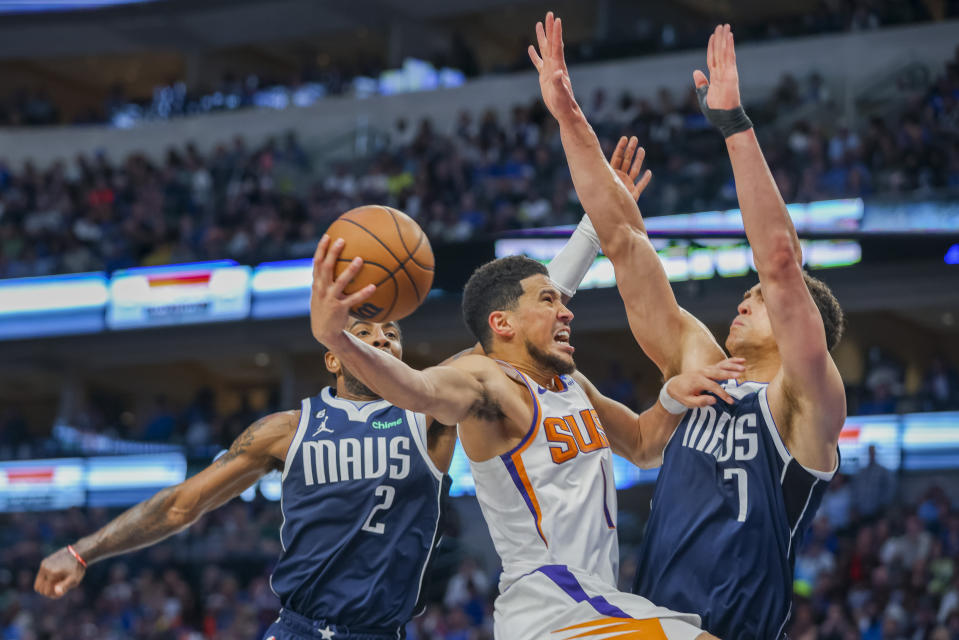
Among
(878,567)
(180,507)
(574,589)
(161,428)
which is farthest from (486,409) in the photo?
(161,428)

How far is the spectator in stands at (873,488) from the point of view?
14.4 meters

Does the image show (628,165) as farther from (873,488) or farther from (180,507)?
(873,488)

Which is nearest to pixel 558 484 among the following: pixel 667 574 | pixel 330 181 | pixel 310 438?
pixel 667 574

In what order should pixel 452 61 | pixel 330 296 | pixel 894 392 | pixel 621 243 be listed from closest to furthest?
pixel 330 296 → pixel 621 243 → pixel 894 392 → pixel 452 61

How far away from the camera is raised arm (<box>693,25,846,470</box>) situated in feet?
13.9

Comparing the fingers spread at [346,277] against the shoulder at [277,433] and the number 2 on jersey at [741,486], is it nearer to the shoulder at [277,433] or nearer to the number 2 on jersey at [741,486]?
the number 2 on jersey at [741,486]

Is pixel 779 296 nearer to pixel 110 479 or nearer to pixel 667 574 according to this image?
pixel 667 574

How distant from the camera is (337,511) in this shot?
564 cm

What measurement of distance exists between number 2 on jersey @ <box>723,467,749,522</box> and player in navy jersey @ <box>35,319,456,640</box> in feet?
5.65

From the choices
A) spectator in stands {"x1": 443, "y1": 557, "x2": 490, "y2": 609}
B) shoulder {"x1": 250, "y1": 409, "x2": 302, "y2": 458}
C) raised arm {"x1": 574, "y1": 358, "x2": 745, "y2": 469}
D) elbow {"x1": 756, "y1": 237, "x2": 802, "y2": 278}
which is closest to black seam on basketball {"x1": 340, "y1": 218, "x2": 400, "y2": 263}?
raised arm {"x1": 574, "y1": 358, "x2": 745, "y2": 469}

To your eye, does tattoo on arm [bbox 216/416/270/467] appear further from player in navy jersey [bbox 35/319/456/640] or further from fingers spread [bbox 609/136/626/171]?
fingers spread [bbox 609/136/626/171]

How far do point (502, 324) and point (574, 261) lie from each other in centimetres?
86

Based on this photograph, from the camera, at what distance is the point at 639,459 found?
521cm

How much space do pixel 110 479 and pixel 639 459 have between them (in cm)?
1679
